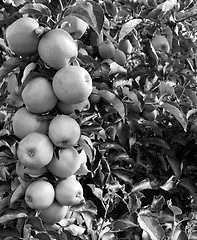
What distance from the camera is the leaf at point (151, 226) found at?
152 cm

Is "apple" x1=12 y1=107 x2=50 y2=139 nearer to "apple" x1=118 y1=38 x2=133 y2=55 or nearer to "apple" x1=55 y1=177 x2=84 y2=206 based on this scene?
"apple" x1=55 y1=177 x2=84 y2=206

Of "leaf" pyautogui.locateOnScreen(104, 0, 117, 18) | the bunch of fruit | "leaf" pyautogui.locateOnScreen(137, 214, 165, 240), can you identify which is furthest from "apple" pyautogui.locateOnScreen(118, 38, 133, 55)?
"leaf" pyautogui.locateOnScreen(137, 214, 165, 240)

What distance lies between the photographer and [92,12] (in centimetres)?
129

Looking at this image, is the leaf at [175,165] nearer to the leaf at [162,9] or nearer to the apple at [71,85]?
the leaf at [162,9]

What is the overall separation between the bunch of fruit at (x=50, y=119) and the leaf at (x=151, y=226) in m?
0.30

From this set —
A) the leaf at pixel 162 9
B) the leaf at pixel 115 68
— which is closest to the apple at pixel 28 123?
the leaf at pixel 115 68

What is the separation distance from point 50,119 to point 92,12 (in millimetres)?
342

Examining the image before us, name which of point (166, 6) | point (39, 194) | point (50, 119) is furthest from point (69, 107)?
point (166, 6)

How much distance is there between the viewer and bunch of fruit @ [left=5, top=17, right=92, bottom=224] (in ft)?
4.20

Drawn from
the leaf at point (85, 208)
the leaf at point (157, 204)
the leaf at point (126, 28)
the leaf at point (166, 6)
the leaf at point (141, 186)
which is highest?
the leaf at point (166, 6)

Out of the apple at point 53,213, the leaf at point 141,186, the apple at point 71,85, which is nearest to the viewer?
the apple at point 71,85

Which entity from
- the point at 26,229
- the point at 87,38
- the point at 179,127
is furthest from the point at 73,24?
the point at 179,127

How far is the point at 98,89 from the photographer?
1521mm

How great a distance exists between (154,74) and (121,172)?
0.41 metres
